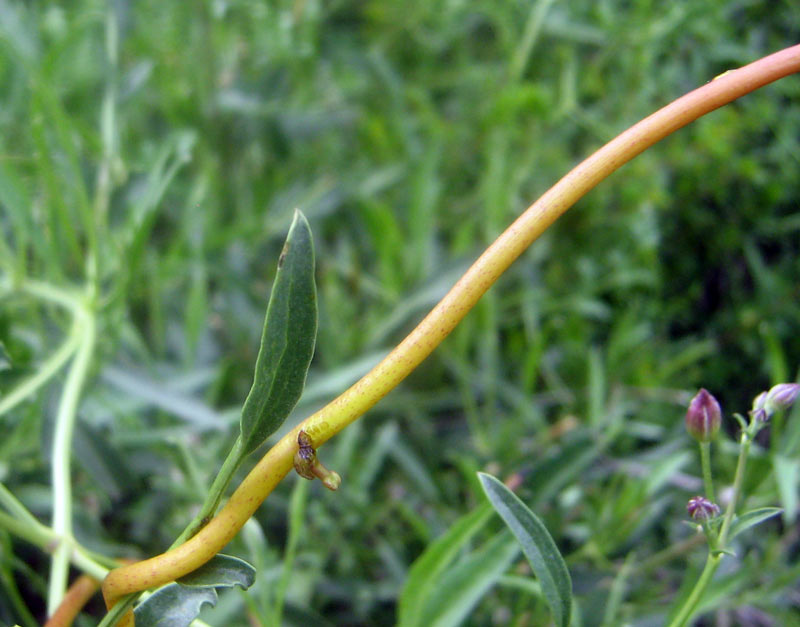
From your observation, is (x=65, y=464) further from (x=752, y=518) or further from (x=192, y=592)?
(x=752, y=518)

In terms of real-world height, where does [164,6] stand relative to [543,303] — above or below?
above

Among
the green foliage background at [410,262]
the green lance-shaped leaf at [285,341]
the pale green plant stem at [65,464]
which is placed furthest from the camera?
the green foliage background at [410,262]

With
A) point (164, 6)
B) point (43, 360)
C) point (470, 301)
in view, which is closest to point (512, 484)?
point (470, 301)

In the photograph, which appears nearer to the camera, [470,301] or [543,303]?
[470,301]

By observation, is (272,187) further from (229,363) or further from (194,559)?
(194,559)

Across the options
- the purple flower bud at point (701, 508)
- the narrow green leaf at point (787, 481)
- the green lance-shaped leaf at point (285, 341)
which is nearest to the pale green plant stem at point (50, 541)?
the green lance-shaped leaf at point (285, 341)

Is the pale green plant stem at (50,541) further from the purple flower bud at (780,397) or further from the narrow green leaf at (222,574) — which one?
the purple flower bud at (780,397)

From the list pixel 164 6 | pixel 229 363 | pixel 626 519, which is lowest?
pixel 626 519

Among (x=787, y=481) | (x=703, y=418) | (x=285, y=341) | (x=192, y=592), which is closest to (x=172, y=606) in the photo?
(x=192, y=592)
